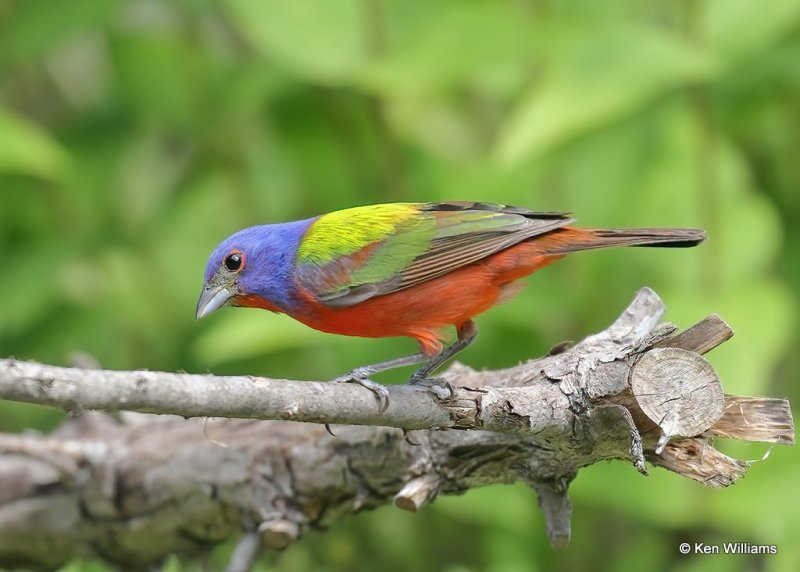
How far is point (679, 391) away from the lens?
3.15m

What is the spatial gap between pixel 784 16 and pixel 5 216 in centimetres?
444

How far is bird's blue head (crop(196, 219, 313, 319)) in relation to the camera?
13.3 ft

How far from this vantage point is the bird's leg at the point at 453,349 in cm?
387

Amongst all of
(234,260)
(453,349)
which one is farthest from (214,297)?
(453,349)

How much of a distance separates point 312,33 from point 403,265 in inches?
74.0

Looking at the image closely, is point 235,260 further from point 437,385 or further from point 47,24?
point 47,24

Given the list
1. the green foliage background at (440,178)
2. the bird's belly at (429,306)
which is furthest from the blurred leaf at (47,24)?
the bird's belly at (429,306)

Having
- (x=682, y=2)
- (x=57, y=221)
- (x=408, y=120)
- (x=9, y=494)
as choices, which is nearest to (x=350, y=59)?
(x=408, y=120)

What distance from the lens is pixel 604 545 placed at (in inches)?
236

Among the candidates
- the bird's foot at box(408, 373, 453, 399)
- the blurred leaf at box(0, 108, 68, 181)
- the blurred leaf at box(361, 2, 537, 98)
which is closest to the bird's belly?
the bird's foot at box(408, 373, 453, 399)

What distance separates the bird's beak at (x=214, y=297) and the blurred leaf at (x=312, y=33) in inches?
59.3

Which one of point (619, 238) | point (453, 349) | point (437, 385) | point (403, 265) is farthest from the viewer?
point (453, 349)

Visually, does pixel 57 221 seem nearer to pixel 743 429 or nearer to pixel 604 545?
pixel 604 545

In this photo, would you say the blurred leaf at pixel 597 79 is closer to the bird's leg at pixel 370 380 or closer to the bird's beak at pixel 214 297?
the bird's leg at pixel 370 380
